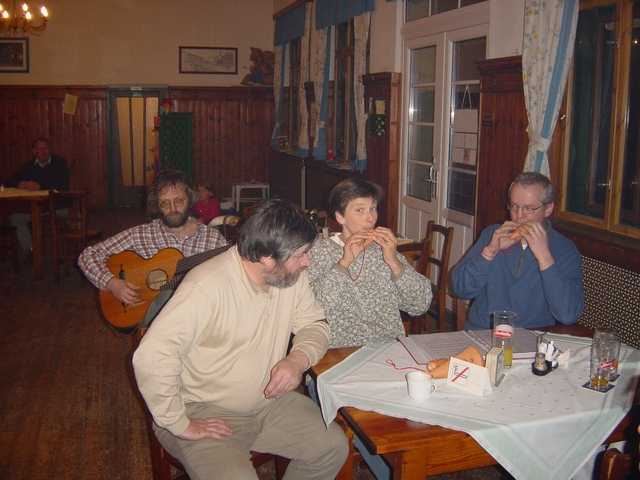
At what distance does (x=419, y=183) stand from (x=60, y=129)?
7167 millimetres

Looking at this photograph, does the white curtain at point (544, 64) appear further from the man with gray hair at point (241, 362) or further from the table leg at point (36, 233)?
the table leg at point (36, 233)

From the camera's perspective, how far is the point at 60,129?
35.9 ft

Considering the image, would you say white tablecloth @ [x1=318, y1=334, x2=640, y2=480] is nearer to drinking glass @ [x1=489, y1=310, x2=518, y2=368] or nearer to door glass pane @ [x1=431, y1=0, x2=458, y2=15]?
drinking glass @ [x1=489, y1=310, x2=518, y2=368]

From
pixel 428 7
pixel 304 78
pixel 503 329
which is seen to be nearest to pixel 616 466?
pixel 503 329

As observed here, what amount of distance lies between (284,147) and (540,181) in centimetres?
778

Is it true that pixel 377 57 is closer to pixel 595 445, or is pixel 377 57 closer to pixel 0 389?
pixel 0 389

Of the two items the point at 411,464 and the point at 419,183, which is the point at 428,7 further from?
the point at 411,464

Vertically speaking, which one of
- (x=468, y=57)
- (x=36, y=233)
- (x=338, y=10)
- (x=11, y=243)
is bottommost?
(x=11, y=243)

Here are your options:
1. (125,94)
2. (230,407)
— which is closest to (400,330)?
(230,407)

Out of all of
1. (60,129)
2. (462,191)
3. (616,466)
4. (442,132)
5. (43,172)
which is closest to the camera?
(616,466)

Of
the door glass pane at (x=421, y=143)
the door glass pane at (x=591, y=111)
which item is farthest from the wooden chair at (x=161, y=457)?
the door glass pane at (x=421, y=143)

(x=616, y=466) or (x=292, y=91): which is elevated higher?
(x=292, y=91)

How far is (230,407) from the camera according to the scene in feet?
7.44

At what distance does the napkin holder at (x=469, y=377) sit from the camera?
2.01 metres
